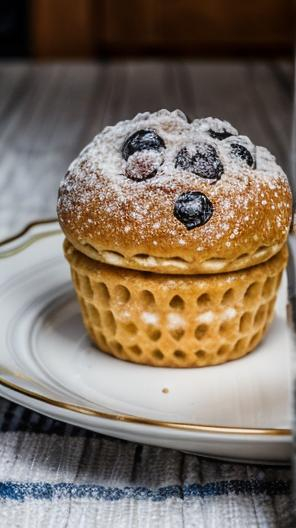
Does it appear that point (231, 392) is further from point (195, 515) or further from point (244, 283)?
point (195, 515)

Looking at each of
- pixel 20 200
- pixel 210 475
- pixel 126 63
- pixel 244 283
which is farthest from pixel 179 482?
pixel 126 63

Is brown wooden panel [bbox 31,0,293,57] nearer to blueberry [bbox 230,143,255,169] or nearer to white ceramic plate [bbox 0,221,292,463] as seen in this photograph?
white ceramic plate [bbox 0,221,292,463]

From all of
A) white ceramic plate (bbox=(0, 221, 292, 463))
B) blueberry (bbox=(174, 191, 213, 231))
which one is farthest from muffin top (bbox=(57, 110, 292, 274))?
white ceramic plate (bbox=(0, 221, 292, 463))

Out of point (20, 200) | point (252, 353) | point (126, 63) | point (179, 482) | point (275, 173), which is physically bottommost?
point (126, 63)

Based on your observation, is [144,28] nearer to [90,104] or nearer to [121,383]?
[90,104]

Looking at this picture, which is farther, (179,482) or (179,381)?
(179,381)

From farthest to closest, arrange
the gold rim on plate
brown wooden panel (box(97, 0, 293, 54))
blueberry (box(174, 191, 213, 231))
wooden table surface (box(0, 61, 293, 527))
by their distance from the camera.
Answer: brown wooden panel (box(97, 0, 293, 54))
wooden table surface (box(0, 61, 293, 527))
blueberry (box(174, 191, 213, 231))
the gold rim on plate
